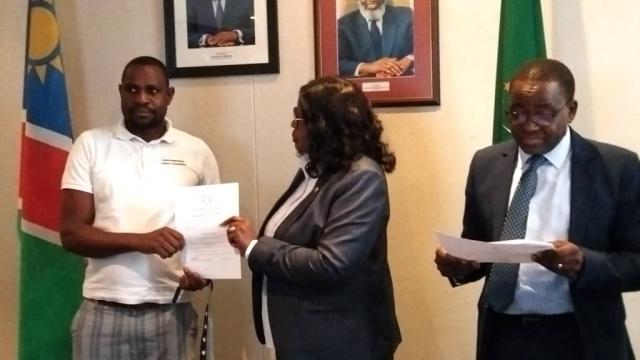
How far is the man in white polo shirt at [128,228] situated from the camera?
2.32m

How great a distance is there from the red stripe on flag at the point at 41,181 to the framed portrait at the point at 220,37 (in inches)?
24.2

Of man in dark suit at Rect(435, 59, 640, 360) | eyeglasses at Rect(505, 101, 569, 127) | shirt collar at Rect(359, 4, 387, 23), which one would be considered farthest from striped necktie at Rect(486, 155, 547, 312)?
shirt collar at Rect(359, 4, 387, 23)

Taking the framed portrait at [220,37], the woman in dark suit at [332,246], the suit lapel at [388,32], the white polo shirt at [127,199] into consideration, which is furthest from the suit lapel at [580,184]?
the framed portrait at [220,37]

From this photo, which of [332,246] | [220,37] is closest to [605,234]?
A: [332,246]

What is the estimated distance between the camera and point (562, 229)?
1803 millimetres

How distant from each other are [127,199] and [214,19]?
0.99m

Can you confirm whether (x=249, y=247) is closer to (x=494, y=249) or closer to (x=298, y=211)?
(x=298, y=211)

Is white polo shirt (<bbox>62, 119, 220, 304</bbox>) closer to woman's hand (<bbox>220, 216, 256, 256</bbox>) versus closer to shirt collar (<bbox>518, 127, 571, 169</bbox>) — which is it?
woman's hand (<bbox>220, 216, 256, 256</bbox>)

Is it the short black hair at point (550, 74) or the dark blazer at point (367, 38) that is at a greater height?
the dark blazer at point (367, 38)

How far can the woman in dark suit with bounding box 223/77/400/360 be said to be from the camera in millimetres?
1882

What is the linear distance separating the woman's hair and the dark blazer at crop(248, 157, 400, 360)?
4 cm

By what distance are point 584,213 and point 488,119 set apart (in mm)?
969

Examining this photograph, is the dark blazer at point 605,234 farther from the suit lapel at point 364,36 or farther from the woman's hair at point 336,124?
the suit lapel at point 364,36

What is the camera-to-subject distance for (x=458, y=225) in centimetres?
274
